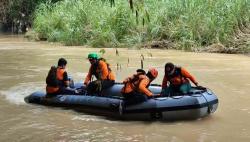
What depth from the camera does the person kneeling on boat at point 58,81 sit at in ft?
31.0

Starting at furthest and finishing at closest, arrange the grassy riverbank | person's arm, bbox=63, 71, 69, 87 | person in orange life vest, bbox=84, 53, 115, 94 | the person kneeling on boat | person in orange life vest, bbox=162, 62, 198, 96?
the grassy riverbank < person's arm, bbox=63, 71, 69, 87 < the person kneeling on boat < person in orange life vest, bbox=84, 53, 115, 94 < person in orange life vest, bbox=162, 62, 198, 96

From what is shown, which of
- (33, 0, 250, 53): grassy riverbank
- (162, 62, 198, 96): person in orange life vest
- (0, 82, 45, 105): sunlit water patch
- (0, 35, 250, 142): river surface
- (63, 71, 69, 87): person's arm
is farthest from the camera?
(33, 0, 250, 53): grassy riverbank

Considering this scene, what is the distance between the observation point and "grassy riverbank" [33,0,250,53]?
60.4ft

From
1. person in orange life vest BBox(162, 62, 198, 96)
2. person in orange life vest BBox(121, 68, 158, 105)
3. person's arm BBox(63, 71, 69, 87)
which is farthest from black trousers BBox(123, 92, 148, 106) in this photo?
person's arm BBox(63, 71, 69, 87)

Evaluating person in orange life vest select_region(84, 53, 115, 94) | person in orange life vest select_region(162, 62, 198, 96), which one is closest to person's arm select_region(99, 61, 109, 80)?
person in orange life vest select_region(84, 53, 115, 94)

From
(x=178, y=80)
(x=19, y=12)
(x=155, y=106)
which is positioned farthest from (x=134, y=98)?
(x=19, y=12)

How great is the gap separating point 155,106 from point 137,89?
410 millimetres

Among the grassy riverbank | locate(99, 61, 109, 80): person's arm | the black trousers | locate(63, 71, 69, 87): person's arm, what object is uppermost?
the grassy riverbank

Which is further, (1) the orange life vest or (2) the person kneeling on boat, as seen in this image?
(2) the person kneeling on boat

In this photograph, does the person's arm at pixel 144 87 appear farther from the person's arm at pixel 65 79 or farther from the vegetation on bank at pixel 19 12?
the vegetation on bank at pixel 19 12

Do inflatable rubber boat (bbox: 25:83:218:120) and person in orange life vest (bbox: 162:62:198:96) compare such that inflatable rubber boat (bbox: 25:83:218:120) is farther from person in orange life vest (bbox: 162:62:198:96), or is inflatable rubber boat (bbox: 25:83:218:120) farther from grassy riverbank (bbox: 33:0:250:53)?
grassy riverbank (bbox: 33:0:250:53)

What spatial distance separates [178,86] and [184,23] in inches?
445

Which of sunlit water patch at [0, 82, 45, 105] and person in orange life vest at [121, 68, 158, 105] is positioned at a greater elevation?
person in orange life vest at [121, 68, 158, 105]

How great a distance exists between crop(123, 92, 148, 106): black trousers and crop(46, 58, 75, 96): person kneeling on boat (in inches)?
62.6
